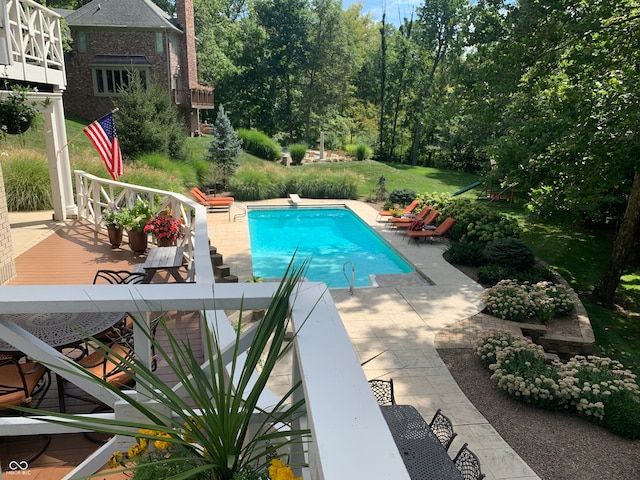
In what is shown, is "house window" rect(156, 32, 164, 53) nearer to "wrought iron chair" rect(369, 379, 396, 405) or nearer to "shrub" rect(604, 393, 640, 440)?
"wrought iron chair" rect(369, 379, 396, 405)

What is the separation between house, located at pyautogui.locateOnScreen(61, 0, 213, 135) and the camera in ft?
92.6

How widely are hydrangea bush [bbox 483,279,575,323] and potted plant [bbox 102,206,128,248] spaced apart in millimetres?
7354

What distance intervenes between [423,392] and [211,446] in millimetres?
5794

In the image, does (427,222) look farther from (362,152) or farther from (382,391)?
(362,152)

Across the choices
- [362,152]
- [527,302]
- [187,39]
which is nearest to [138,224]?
[527,302]

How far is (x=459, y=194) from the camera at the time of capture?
83.7ft

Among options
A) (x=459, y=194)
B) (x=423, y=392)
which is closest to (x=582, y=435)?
(x=423, y=392)

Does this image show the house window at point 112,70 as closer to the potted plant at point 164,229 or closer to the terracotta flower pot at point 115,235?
the terracotta flower pot at point 115,235

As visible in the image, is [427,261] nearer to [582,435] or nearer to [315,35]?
[582,435]

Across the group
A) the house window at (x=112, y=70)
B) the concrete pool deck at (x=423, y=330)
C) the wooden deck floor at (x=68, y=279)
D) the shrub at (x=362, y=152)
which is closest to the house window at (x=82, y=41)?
the house window at (x=112, y=70)

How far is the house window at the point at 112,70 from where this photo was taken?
28.1 metres

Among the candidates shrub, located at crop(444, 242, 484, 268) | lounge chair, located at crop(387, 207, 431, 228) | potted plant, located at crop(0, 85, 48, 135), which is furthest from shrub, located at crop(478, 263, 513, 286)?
potted plant, located at crop(0, 85, 48, 135)

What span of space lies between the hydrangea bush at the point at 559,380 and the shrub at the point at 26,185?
10.9 meters

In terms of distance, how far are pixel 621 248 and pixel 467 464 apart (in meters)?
8.11
